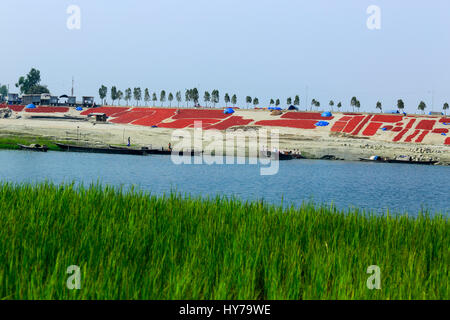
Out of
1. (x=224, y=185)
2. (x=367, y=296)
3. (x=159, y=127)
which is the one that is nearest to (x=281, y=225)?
(x=367, y=296)

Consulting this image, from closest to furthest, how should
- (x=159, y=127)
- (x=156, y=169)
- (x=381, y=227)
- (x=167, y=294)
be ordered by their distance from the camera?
(x=167, y=294) < (x=381, y=227) < (x=156, y=169) < (x=159, y=127)

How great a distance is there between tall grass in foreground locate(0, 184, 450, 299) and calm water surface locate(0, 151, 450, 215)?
19307 millimetres

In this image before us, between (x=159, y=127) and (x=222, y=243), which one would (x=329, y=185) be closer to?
(x=222, y=243)

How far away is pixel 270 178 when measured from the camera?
5006cm

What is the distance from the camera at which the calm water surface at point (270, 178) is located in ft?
119

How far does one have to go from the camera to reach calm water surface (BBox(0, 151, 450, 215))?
36156 millimetres

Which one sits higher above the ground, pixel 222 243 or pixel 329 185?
pixel 222 243

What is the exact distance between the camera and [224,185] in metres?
42.3

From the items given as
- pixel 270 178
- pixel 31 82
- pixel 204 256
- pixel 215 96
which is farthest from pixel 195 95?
pixel 204 256

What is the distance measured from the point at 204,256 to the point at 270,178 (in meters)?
42.2

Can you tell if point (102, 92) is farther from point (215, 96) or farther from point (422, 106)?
point (422, 106)

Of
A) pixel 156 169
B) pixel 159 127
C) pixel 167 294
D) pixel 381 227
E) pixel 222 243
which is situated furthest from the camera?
pixel 159 127
